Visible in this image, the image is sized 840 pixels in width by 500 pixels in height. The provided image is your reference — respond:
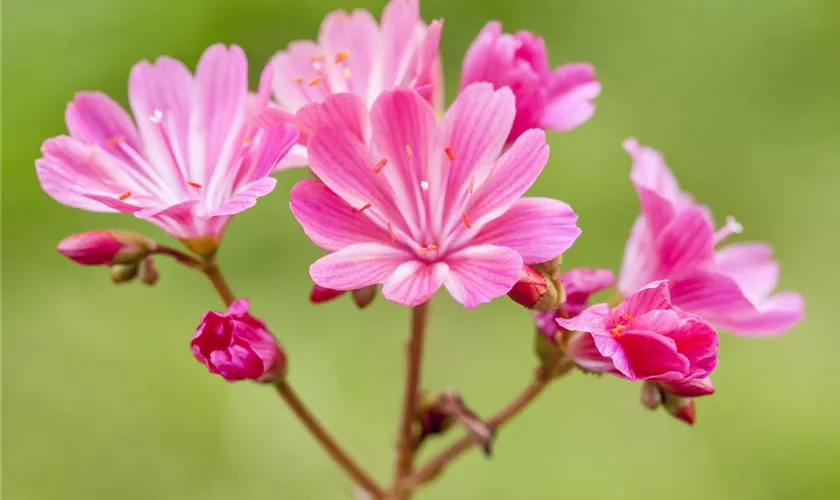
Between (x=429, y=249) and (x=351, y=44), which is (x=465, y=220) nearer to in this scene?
(x=429, y=249)

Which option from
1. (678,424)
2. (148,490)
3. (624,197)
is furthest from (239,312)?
(624,197)

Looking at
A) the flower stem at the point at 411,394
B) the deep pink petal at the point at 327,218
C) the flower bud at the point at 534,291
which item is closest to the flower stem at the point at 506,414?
the flower stem at the point at 411,394

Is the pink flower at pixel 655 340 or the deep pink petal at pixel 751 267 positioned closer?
the pink flower at pixel 655 340

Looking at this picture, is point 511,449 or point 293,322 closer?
point 511,449

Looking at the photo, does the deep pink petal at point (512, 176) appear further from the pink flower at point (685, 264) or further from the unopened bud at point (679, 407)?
the unopened bud at point (679, 407)

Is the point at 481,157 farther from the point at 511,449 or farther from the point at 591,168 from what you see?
the point at 591,168

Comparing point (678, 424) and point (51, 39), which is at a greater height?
point (51, 39)
